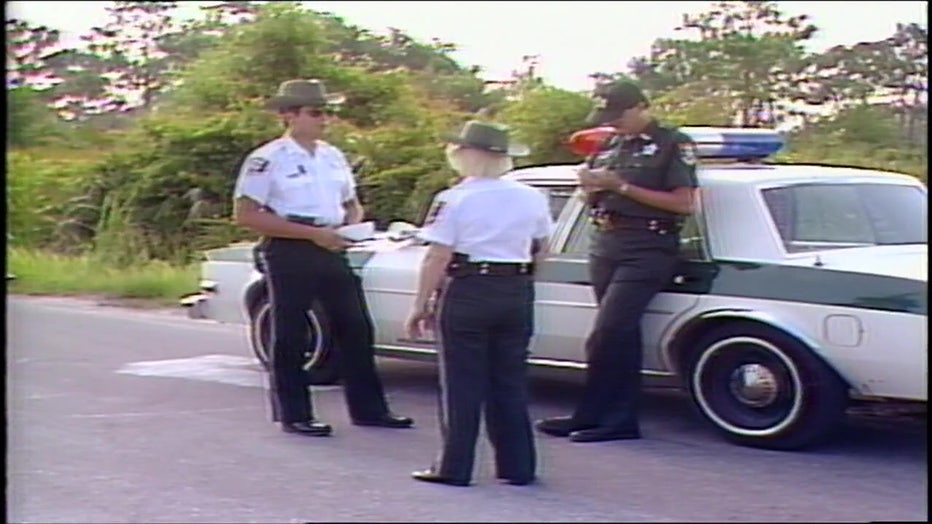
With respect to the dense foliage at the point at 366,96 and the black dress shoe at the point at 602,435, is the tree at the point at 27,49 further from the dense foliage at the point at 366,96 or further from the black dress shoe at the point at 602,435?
the black dress shoe at the point at 602,435

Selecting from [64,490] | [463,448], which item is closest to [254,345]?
[64,490]

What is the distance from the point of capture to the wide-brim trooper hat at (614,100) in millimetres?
4668

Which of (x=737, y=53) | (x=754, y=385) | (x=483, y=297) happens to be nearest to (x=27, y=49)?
(x=483, y=297)

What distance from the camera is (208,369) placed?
6871mm

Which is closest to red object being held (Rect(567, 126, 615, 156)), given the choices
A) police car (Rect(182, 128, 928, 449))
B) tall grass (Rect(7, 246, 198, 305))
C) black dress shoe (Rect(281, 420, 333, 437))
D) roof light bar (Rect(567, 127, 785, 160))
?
roof light bar (Rect(567, 127, 785, 160))

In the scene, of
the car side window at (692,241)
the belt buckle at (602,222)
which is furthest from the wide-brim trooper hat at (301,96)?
the car side window at (692,241)

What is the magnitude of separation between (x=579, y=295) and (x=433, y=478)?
121 centimetres

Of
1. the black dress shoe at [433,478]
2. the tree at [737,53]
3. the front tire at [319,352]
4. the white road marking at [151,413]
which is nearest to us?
the tree at [737,53]

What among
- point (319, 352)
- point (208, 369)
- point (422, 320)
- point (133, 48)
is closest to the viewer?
point (133, 48)

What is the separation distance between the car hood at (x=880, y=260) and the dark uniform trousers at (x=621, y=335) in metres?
0.48

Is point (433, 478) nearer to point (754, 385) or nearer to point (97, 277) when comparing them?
point (754, 385)

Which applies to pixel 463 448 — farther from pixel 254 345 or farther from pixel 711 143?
pixel 254 345

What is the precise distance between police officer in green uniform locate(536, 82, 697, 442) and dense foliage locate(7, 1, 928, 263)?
5.8 inches

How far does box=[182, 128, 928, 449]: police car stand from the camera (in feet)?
16.1
